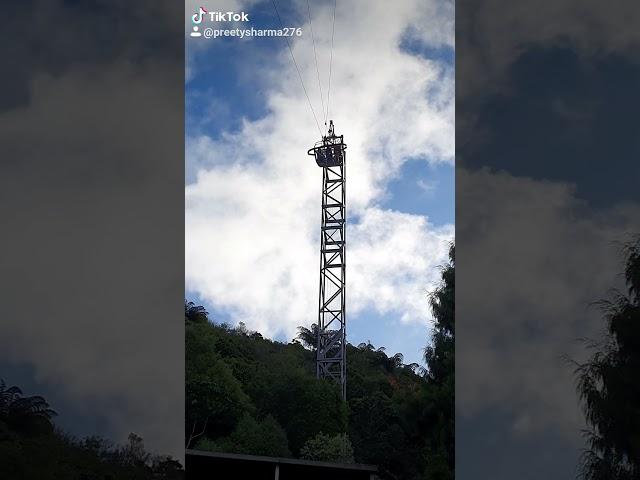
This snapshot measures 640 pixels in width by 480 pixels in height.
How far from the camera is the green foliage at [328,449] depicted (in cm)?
827

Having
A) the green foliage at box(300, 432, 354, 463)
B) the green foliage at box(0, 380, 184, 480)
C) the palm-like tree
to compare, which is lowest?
the green foliage at box(300, 432, 354, 463)

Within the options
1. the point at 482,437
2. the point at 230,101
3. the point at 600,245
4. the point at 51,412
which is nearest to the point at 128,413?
the point at 51,412

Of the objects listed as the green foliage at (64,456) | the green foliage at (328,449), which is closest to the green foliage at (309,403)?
the green foliage at (328,449)

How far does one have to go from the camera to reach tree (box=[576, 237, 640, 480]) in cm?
534

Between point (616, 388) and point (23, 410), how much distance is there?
4.53 metres

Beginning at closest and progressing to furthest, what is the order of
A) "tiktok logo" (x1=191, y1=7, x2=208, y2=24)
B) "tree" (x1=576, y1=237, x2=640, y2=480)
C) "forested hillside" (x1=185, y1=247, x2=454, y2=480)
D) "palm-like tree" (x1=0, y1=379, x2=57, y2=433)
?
"tree" (x1=576, y1=237, x2=640, y2=480) → "palm-like tree" (x1=0, y1=379, x2=57, y2=433) → "forested hillside" (x1=185, y1=247, x2=454, y2=480) → "tiktok logo" (x1=191, y1=7, x2=208, y2=24)

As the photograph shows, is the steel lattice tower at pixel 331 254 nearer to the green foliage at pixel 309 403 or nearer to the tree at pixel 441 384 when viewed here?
the green foliage at pixel 309 403

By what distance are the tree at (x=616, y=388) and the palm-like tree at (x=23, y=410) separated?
161 inches

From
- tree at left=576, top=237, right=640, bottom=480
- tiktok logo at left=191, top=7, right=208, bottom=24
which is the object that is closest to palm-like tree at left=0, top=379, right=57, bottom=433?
tree at left=576, top=237, right=640, bottom=480

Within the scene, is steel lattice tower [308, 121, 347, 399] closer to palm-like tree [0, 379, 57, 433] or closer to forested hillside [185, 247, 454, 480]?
forested hillside [185, 247, 454, 480]

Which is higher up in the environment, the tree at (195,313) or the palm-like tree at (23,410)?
the tree at (195,313)

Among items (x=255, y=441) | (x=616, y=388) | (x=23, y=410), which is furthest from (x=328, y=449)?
(x=616, y=388)

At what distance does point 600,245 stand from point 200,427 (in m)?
5.43

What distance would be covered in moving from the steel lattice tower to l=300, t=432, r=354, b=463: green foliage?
718 millimetres
